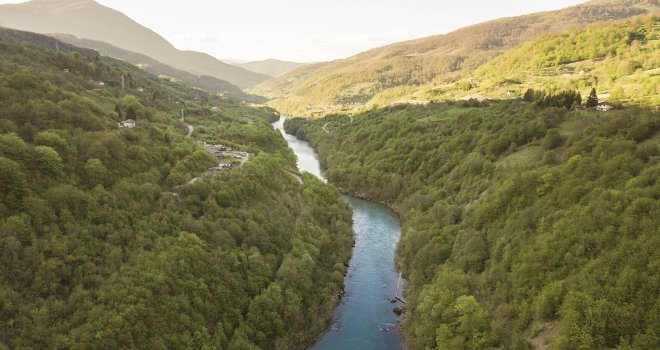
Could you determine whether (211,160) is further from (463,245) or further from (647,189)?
(647,189)

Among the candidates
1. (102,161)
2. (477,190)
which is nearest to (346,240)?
(477,190)

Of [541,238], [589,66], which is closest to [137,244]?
[541,238]

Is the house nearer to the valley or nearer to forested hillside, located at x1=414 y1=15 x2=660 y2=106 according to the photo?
the valley

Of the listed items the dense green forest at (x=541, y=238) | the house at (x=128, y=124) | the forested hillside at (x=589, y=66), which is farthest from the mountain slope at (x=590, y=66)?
the house at (x=128, y=124)

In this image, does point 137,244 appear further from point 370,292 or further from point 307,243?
point 370,292

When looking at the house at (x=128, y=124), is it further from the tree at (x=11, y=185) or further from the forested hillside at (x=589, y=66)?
the forested hillside at (x=589, y=66)
